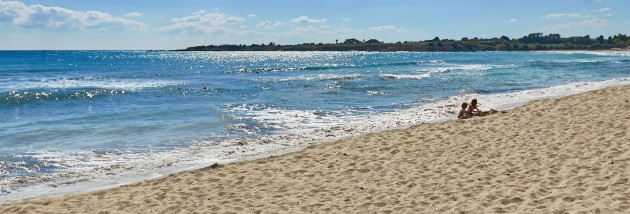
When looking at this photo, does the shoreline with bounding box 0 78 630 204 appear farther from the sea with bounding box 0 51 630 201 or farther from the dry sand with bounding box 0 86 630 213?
the dry sand with bounding box 0 86 630 213

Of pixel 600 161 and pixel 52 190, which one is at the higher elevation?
pixel 600 161

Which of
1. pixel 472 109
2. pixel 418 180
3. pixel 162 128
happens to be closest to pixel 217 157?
pixel 418 180

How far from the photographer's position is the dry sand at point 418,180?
7.54 metres

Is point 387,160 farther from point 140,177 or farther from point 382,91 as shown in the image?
point 382,91

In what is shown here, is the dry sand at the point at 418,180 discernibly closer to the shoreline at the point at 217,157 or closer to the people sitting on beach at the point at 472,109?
the shoreline at the point at 217,157

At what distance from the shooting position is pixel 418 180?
8.84m

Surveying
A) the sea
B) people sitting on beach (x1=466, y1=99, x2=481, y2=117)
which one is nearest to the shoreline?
the sea

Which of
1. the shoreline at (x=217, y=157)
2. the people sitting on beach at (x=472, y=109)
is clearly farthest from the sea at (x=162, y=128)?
the people sitting on beach at (x=472, y=109)

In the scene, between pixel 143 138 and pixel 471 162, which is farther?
pixel 143 138

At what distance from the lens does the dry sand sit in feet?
24.7

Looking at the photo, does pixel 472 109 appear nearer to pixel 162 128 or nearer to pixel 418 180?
pixel 418 180

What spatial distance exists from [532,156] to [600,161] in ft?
3.86

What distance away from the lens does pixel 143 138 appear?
1583 cm

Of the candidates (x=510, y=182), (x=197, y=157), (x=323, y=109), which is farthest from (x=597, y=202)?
(x=323, y=109)
